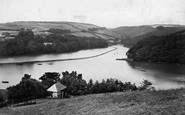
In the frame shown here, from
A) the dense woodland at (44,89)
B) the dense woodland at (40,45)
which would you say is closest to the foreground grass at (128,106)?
the dense woodland at (44,89)

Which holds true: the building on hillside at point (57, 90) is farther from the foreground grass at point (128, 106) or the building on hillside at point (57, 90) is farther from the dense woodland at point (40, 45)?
the dense woodland at point (40, 45)

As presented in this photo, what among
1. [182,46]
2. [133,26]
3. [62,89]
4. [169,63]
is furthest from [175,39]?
[133,26]

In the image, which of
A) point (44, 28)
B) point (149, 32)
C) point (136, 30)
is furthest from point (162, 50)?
point (136, 30)

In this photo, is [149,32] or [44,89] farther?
[149,32]

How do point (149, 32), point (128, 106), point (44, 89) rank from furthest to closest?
1. point (149, 32)
2. point (44, 89)
3. point (128, 106)

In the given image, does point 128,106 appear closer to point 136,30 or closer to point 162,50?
point 162,50

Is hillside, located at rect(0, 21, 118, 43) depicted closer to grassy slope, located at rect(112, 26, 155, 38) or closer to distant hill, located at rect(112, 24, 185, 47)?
distant hill, located at rect(112, 24, 185, 47)

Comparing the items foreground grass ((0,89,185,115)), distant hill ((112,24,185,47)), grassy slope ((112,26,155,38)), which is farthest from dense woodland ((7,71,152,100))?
grassy slope ((112,26,155,38))
